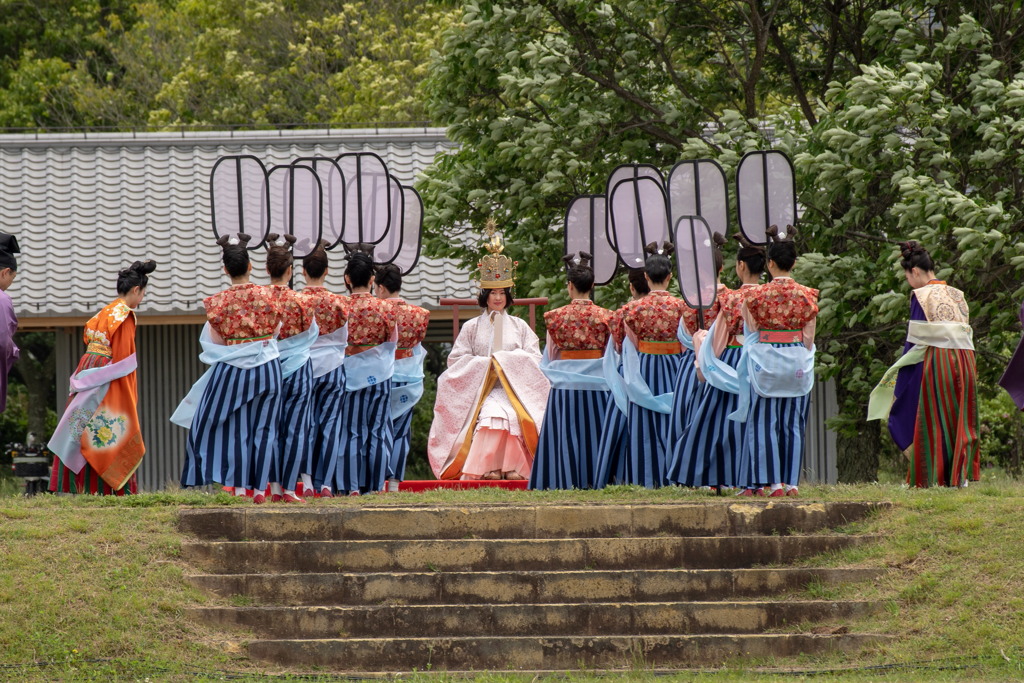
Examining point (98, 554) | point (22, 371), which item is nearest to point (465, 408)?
point (98, 554)

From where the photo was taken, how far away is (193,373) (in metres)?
15.5

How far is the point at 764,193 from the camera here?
32.8 ft

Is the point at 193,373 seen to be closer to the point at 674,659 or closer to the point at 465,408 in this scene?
the point at 465,408

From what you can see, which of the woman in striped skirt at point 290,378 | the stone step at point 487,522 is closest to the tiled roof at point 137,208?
the woman in striped skirt at point 290,378

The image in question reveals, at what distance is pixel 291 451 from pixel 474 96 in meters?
5.25

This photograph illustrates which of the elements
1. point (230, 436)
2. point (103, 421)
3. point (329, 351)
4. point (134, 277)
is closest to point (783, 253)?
point (329, 351)

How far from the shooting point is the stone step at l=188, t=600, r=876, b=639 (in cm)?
715

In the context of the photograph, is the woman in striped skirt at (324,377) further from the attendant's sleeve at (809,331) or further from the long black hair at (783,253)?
the attendant's sleeve at (809,331)

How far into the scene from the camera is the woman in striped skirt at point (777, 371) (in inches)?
349

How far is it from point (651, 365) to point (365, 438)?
1988 mm

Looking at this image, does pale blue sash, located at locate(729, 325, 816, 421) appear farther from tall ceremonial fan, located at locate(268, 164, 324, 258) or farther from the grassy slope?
tall ceremonial fan, located at locate(268, 164, 324, 258)

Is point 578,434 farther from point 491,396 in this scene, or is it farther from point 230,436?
point 230,436

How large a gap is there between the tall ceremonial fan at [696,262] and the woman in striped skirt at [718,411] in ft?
0.43

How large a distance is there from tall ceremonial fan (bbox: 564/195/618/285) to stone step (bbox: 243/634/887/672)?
A: 4.57m
